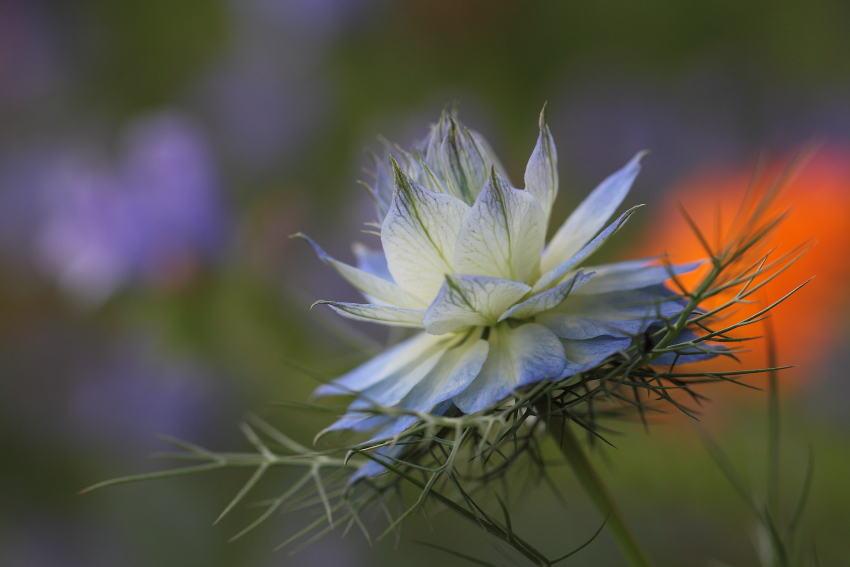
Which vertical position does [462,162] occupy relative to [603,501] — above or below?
above

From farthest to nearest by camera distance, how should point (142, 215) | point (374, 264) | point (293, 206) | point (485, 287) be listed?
1. point (293, 206)
2. point (142, 215)
3. point (374, 264)
4. point (485, 287)

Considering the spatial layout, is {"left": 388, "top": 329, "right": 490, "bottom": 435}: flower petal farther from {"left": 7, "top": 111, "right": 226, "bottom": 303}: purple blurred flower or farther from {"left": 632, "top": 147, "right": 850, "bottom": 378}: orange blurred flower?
{"left": 7, "top": 111, "right": 226, "bottom": 303}: purple blurred flower

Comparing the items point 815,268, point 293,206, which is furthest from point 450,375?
point 293,206

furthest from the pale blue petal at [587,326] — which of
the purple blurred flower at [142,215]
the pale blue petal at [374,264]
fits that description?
the purple blurred flower at [142,215]

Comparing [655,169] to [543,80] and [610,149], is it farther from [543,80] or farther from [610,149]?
[543,80]

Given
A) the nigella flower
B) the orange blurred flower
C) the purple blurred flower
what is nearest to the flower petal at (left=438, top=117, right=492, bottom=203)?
the nigella flower

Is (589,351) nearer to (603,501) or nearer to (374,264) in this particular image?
(603,501)

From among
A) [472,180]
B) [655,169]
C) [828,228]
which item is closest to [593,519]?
[828,228]
